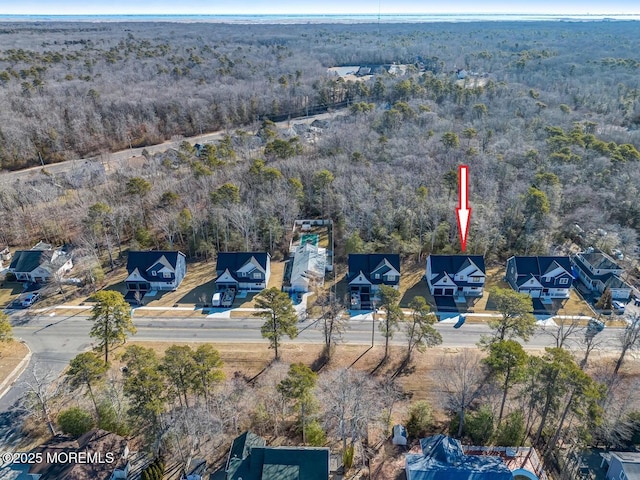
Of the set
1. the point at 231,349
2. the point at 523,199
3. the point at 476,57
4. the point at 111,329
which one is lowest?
the point at 231,349

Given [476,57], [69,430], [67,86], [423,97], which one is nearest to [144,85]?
[67,86]

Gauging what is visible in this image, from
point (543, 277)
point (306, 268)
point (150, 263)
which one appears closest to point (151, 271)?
point (150, 263)

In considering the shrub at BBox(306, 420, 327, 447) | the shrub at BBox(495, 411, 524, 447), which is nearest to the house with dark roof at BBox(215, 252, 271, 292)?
the shrub at BBox(306, 420, 327, 447)

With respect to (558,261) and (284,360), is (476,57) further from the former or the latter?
(284,360)

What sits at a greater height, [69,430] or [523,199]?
[523,199]

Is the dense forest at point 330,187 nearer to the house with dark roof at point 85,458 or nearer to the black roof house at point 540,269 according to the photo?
the house with dark roof at point 85,458

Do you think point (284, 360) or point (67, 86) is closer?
point (284, 360)

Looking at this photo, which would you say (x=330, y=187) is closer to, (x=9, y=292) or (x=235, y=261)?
(x=235, y=261)

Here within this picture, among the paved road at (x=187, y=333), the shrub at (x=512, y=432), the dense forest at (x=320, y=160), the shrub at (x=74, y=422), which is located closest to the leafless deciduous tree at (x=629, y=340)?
the paved road at (x=187, y=333)
